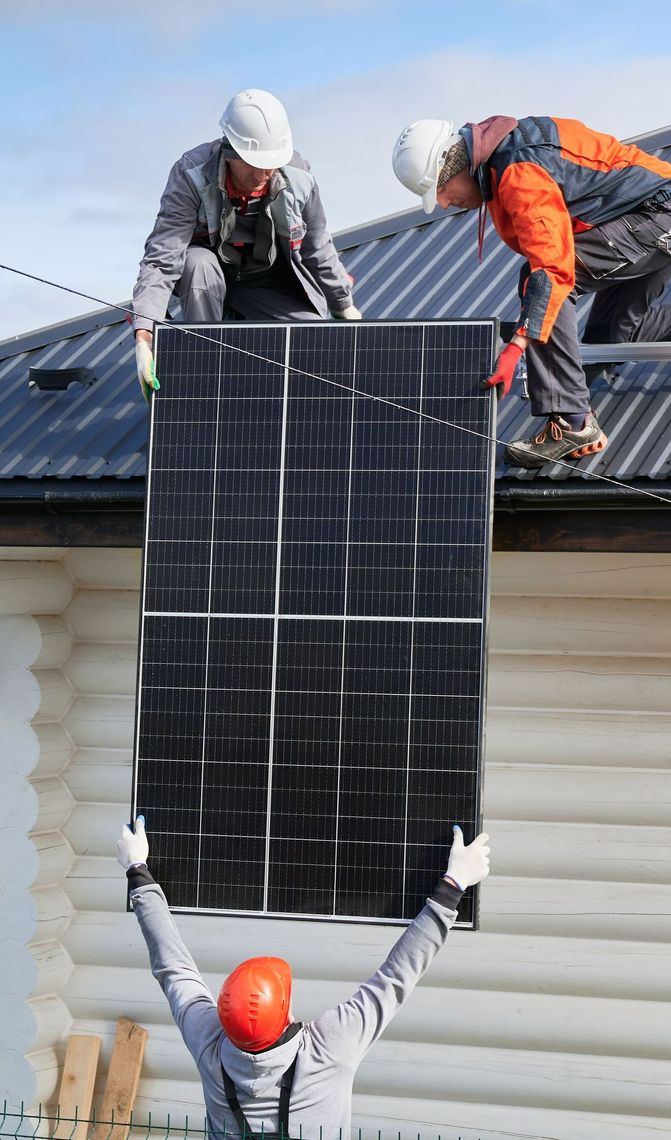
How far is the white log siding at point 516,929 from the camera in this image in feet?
24.5

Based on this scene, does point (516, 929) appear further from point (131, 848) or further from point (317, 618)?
point (131, 848)

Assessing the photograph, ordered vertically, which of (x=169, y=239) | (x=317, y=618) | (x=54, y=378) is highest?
(x=169, y=239)

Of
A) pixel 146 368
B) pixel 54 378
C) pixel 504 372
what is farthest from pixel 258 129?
pixel 54 378

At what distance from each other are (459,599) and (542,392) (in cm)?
143

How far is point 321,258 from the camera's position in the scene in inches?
Answer: 304

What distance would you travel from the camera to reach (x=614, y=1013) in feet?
24.4

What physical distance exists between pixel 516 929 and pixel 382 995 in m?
2.99

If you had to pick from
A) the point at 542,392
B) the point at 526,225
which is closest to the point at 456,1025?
the point at 542,392

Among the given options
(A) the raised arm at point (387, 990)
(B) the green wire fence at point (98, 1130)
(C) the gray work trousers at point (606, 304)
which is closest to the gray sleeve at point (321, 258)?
(C) the gray work trousers at point (606, 304)

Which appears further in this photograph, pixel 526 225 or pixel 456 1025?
pixel 456 1025

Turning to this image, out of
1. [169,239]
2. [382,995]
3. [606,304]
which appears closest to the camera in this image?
[382,995]

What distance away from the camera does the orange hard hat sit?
4.44m

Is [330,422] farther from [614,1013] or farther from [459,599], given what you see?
[614,1013]

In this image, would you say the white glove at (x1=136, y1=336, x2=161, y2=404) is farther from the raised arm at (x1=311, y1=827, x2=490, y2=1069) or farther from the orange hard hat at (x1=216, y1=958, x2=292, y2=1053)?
the orange hard hat at (x1=216, y1=958, x2=292, y2=1053)
